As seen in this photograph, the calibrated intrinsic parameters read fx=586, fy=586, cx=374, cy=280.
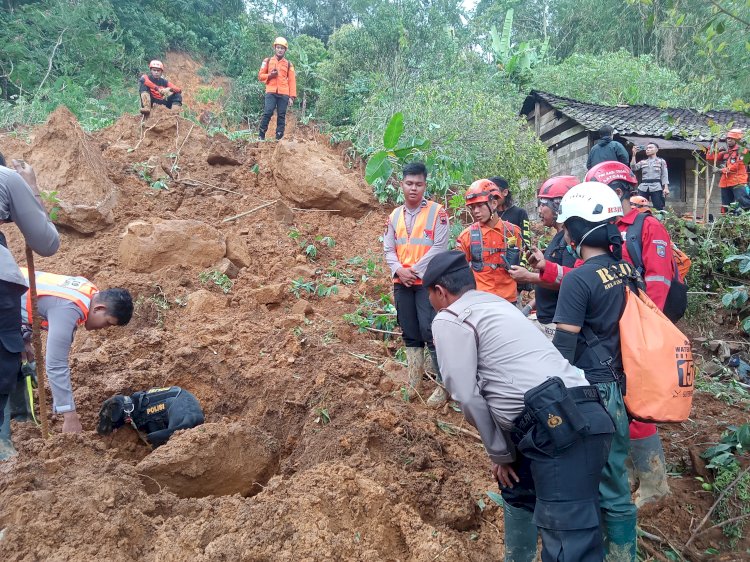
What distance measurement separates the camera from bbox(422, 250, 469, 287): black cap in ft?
8.25

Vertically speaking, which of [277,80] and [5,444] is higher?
[277,80]

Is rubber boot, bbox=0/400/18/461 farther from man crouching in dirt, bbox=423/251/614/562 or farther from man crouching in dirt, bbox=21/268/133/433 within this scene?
man crouching in dirt, bbox=423/251/614/562

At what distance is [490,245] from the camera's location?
4461 mm

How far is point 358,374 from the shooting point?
15.9 feet

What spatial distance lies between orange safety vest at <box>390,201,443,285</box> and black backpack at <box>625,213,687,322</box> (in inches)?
61.9

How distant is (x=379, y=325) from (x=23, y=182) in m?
3.88

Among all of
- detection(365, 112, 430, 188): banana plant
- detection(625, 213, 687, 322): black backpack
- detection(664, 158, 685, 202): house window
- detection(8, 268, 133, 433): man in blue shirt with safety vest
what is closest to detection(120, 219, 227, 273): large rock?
detection(365, 112, 430, 188): banana plant

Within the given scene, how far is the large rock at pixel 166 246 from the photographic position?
6758 millimetres

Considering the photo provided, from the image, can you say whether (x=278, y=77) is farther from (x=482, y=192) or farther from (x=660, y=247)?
(x=660, y=247)

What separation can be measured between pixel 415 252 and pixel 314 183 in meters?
3.98

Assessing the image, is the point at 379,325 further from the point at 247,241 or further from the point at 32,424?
the point at 32,424

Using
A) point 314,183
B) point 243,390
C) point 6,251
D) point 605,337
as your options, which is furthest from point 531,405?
point 314,183

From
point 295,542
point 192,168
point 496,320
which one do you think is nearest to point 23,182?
point 295,542

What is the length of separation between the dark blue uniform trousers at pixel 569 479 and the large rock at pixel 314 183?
6322 millimetres
